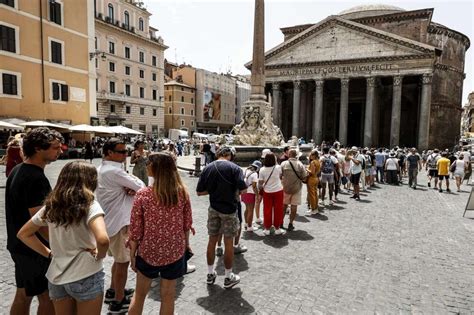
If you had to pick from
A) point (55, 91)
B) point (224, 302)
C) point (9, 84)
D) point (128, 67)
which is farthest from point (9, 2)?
point (224, 302)

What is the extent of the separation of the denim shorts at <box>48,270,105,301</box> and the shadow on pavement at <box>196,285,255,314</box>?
63.0 inches

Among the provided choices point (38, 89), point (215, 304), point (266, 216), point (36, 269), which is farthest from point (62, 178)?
point (38, 89)

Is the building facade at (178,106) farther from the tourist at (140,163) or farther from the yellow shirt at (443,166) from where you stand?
the tourist at (140,163)

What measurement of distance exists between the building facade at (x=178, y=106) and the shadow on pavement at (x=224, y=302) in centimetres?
5236

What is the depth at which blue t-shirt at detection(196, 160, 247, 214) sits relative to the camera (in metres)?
4.24

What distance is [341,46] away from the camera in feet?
111

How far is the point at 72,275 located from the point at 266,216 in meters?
4.41

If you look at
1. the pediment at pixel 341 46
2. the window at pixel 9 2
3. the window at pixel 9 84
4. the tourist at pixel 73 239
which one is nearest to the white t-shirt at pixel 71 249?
the tourist at pixel 73 239

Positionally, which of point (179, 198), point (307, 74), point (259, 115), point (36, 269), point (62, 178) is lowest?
point (36, 269)

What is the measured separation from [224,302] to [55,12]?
2530 cm

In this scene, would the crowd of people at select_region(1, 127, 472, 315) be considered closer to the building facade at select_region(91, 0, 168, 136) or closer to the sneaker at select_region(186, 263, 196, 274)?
the sneaker at select_region(186, 263, 196, 274)

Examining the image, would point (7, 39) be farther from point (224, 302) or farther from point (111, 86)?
point (224, 302)

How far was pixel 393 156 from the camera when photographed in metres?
14.8

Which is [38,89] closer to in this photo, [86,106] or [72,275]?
[86,106]
